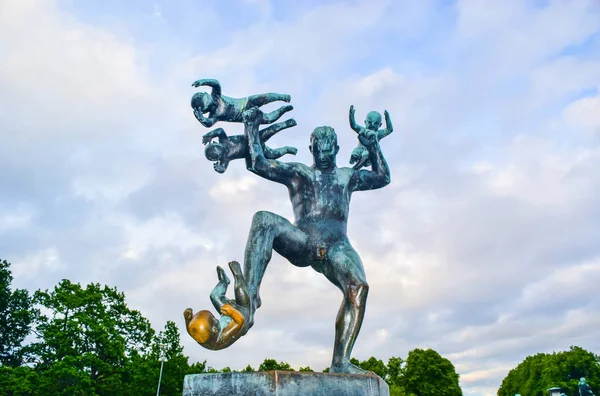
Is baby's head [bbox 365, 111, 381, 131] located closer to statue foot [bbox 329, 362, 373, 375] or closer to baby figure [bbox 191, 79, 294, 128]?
baby figure [bbox 191, 79, 294, 128]

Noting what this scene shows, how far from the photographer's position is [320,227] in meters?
6.06

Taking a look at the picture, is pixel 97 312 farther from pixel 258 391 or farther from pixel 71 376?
pixel 258 391

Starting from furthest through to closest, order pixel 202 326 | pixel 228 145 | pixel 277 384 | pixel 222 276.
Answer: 1. pixel 228 145
2. pixel 222 276
3. pixel 202 326
4. pixel 277 384

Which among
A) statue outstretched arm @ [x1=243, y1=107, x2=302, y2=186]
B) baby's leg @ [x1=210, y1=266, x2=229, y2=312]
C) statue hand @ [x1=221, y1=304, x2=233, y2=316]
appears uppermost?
statue outstretched arm @ [x1=243, y1=107, x2=302, y2=186]

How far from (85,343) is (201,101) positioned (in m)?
30.3

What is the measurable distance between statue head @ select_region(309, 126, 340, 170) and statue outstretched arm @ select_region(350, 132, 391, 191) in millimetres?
374

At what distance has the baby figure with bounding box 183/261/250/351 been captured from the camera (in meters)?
4.77

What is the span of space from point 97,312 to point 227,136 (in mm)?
30851

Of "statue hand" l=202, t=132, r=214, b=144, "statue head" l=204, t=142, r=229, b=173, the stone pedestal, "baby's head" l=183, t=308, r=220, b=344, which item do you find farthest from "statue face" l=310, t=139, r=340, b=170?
the stone pedestal

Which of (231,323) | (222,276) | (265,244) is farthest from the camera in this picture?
(265,244)

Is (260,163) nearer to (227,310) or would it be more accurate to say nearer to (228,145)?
(228,145)

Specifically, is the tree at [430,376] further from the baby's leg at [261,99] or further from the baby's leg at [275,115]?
the baby's leg at [261,99]

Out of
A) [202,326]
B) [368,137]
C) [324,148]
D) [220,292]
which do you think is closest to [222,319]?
[202,326]

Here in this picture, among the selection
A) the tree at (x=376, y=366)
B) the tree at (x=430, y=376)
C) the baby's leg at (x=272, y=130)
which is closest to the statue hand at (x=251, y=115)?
the baby's leg at (x=272, y=130)
